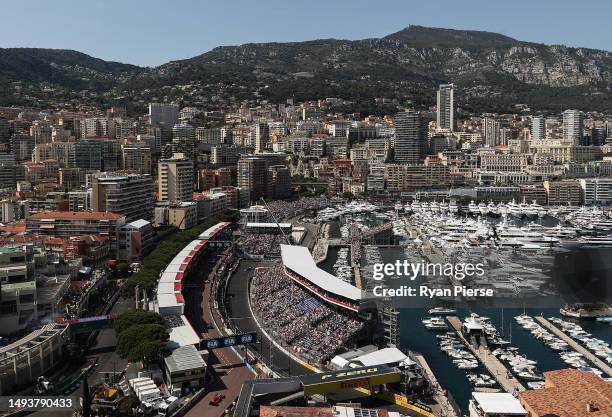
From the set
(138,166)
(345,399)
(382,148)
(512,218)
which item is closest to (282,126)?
(382,148)

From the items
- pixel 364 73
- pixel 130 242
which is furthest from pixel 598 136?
pixel 130 242

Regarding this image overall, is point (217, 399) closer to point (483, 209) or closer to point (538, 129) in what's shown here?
point (483, 209)

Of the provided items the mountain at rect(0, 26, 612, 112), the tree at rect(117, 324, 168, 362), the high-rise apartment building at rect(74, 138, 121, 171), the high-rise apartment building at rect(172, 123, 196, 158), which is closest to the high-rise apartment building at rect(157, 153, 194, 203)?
the high-rise apartment building at rect(74, 138, 121, 171)

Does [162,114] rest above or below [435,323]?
above

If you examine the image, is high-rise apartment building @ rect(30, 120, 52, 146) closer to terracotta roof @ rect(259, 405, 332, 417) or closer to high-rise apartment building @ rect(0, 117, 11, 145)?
high-rise apartment building @ rect(0, 117, 11, 145)

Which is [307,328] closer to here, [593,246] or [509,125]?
[593,246]

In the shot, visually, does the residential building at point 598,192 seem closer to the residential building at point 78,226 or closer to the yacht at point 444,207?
the yacht at point 444,207

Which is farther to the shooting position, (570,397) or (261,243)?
(261,243)
